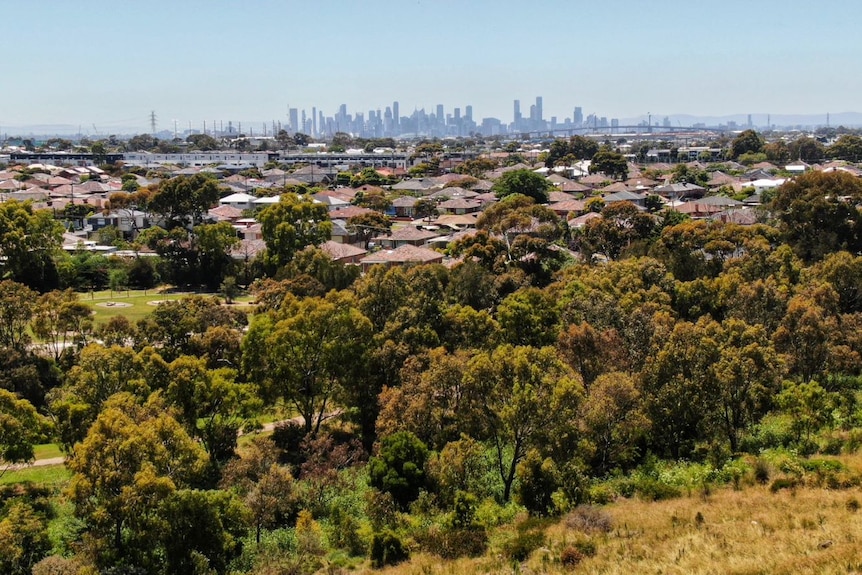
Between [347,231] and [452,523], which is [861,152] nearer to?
[347,231]

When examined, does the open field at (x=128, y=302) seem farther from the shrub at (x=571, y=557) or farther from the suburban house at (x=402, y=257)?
the shrub at (x=571, y=557)

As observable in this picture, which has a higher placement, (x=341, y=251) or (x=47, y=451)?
(x=341, y=251)

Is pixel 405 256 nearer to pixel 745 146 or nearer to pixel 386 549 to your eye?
pixel 386 549

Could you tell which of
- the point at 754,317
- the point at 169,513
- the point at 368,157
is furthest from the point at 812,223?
the point at 368,157

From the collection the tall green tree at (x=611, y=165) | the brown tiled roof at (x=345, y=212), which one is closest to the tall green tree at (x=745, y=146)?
the tall green tree at (x=611, y=165)

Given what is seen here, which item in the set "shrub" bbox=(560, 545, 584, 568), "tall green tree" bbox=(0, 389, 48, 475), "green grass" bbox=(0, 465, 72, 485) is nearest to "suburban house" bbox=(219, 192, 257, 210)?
"green grass" bbox=(0, 465, 72, 485)

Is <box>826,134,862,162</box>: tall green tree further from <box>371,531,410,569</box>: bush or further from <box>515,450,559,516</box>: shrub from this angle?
<box>371,531,410,569</box>: bush

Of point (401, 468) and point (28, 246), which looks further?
point (28, 246)

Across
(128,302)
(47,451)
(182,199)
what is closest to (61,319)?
(47,451)
